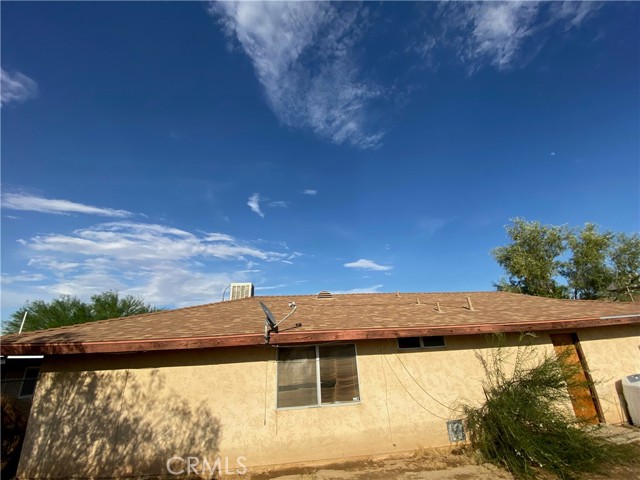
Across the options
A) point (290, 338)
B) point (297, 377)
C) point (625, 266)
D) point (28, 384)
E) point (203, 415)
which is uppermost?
point (625, 266)

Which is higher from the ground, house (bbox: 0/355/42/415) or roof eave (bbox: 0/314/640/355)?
roof eave (bbox: 0/314/640/355)

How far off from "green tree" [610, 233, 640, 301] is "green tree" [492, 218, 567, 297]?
402 centimetres

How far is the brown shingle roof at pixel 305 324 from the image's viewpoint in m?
6.62

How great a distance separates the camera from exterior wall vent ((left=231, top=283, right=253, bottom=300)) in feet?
46.6

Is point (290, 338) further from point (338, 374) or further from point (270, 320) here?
point (338, 374)

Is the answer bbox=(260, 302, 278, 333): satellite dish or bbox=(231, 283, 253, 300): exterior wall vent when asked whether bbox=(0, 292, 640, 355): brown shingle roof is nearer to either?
bbox=(260, 302, 278, 333): satellite dish

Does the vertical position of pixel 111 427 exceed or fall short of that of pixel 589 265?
it falls short

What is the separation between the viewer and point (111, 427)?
6574mm

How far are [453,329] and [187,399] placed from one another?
21.6 feet

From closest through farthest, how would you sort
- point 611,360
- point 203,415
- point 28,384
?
point 203,415
point 28,384
point 611,360

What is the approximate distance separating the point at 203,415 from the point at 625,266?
3811 centimetres

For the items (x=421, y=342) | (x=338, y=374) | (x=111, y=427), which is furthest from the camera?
(x=421, y=342)

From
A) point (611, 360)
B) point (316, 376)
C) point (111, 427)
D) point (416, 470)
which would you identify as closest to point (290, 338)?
point (316, 376)

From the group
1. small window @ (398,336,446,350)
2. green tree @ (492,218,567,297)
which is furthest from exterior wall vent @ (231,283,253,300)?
green tree @ (492,218,567,297)
